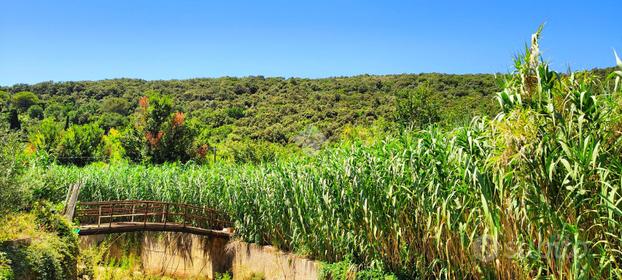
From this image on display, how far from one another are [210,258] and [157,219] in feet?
7.41

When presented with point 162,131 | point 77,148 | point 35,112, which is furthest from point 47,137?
point 35,112

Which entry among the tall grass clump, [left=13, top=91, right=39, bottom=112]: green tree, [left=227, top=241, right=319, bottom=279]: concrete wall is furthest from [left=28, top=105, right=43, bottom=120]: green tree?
the tall grass clump

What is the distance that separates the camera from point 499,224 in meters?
5.41

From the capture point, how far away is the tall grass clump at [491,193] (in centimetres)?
477

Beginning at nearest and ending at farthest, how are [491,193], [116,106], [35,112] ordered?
1. [491,193]
2. [35,112]
3. [116,106]

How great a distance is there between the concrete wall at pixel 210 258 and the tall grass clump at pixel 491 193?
1.73 ft

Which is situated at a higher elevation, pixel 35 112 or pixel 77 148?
pixel 35 112

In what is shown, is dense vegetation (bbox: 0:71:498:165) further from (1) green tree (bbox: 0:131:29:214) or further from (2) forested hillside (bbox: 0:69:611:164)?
(1) green tree (bbox: 0:131:29:214)

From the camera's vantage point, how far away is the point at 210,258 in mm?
13656

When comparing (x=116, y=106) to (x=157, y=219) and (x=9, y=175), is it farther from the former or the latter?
(x=9, y=175)

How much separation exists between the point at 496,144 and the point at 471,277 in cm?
213

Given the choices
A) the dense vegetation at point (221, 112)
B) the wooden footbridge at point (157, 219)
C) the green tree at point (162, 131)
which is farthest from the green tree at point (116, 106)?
the wooden footbridge at point (157, 219)

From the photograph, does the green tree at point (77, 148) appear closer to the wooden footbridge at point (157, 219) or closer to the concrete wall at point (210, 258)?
the concrete wall at point (210, 258)

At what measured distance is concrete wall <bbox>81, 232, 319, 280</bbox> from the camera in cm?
1073
